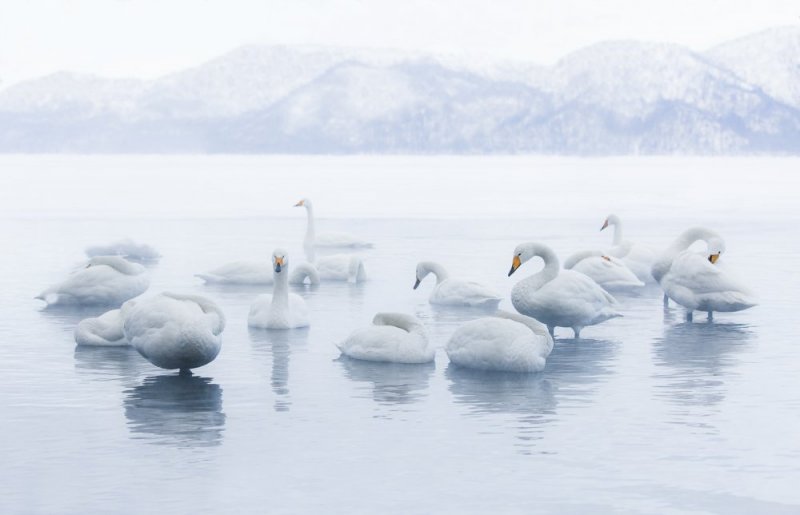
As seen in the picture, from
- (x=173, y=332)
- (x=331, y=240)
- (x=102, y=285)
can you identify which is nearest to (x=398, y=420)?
(x=173, y=332)

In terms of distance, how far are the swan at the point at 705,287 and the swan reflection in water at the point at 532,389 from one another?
2992 mm

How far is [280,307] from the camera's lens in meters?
18.1

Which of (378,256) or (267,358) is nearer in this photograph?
(267,358)

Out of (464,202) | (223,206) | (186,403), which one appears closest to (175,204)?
(223,206)

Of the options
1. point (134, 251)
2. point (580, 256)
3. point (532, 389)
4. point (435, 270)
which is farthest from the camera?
point (134, 251)

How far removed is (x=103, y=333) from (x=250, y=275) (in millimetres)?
7379

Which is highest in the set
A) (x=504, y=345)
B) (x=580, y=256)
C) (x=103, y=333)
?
(x=580, y=256)

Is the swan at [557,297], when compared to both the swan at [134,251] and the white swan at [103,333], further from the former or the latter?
the swan at [134,251]

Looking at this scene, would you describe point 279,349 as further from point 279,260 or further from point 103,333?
point 103,333

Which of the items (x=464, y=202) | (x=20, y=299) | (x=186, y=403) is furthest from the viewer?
(x=464, y=202)

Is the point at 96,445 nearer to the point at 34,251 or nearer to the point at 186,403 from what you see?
the point at 186,403

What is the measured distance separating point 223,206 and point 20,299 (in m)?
35.4

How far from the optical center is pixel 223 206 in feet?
186

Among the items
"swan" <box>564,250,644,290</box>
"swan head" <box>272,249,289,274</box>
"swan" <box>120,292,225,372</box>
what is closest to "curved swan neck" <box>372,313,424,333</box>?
"swan" <box>120,292,225,372</box>
